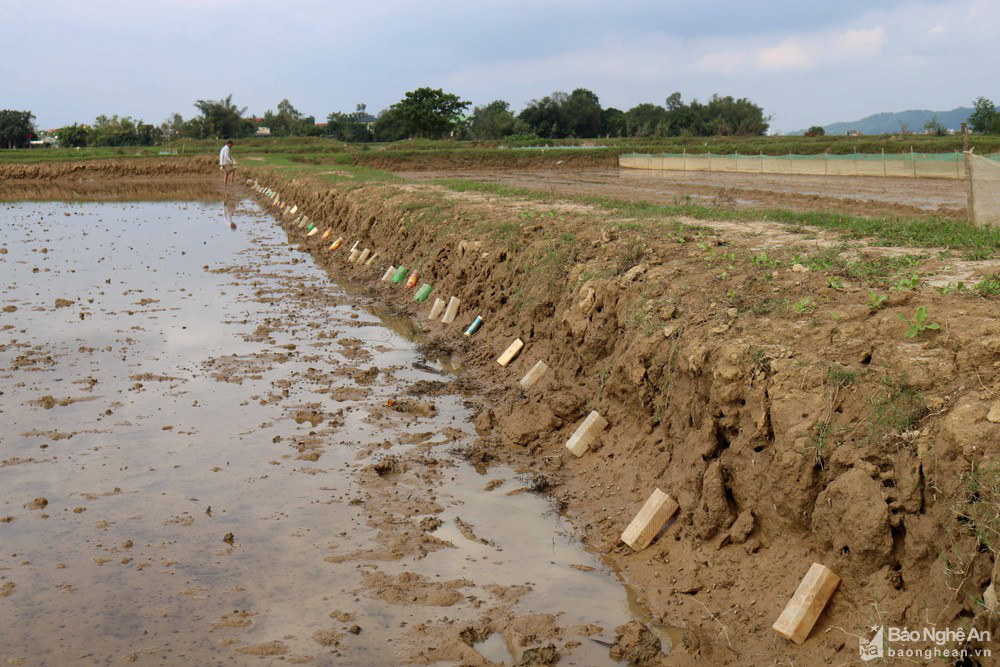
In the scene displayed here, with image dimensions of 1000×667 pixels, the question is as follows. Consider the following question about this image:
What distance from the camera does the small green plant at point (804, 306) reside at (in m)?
6.23

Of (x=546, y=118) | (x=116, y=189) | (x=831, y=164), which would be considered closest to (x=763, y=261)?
(x=831, y=164)

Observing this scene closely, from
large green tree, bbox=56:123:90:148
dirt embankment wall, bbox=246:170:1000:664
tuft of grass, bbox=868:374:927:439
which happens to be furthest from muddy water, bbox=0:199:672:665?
large green tree, bbox=56:123:90:148

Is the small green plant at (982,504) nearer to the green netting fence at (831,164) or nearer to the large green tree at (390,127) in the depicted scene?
the green netting fence at (831,164)

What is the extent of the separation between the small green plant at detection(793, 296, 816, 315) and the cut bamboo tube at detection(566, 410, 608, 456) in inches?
74.9

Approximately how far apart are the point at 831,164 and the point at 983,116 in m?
38.9

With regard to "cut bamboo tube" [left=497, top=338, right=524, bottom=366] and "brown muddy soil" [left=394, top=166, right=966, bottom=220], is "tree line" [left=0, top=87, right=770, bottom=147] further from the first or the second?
"cut bamboo tube" [left=497, top=338, right=524, bottom=366]

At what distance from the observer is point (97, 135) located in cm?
9244

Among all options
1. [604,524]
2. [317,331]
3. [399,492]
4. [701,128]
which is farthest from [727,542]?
[701,128]

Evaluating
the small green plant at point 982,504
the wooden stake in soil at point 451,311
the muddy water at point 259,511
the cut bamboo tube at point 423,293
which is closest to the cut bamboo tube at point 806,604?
the small green plant at point 982,504

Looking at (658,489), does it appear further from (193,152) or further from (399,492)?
(193,152)

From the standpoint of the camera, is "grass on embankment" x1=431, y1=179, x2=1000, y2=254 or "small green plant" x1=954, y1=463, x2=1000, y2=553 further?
"grass on embankment" x1=431, y1=179, x2=1000, y2=254

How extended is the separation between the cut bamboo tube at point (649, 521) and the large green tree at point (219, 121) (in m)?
90.6

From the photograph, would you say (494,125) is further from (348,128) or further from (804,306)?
(804,306)

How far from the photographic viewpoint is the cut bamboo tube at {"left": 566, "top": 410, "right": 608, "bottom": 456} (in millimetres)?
7387
